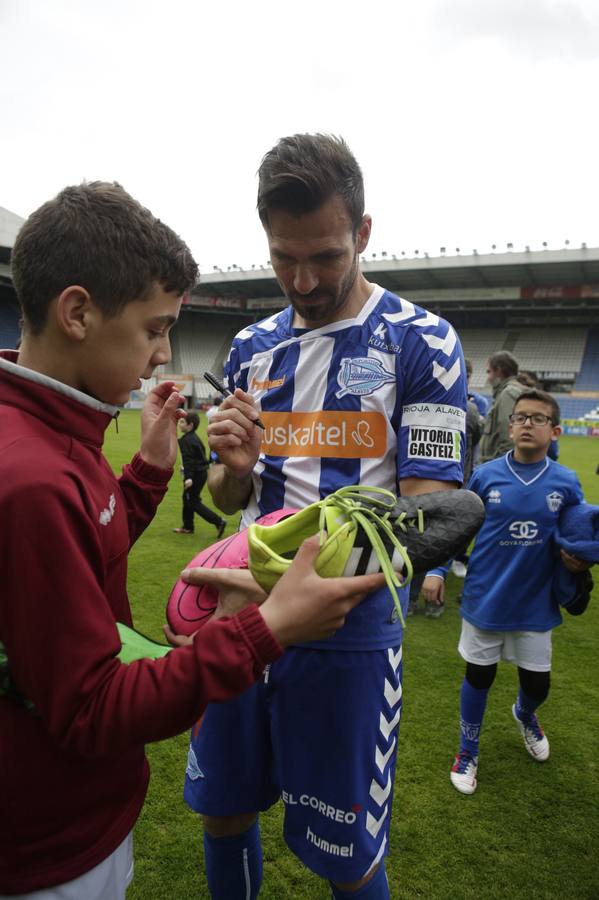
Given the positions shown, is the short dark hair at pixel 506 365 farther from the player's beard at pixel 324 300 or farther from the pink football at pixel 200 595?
the pink football at pixel 200 595

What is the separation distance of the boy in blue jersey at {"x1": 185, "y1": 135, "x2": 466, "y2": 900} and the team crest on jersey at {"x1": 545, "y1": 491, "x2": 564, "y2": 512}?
154cm

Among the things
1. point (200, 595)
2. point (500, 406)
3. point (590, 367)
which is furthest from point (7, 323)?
point (200, 595)

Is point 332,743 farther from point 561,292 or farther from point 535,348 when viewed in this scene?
point 535,348

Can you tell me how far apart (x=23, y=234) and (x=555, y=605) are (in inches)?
110

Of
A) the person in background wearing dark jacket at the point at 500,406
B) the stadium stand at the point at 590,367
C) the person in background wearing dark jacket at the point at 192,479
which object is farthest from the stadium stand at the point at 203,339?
the person in background wearing dark jacket at the point at 500,406

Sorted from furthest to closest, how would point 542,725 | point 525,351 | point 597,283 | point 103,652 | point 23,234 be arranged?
point 525,351, point 597,283, point 542,725, point 23,234, point 103,652

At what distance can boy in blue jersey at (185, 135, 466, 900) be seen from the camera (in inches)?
58.4

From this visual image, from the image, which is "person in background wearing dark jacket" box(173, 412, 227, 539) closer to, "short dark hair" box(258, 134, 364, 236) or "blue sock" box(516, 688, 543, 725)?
"blue sock" box(516, 688, 543, 725)

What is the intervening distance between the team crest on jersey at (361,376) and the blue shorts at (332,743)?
2.40ft

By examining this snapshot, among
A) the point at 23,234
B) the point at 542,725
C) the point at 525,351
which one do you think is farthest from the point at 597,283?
the point at 23,234

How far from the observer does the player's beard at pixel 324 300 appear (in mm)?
1599

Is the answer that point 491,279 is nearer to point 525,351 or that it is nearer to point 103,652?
point 525,351

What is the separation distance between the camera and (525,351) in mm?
36719

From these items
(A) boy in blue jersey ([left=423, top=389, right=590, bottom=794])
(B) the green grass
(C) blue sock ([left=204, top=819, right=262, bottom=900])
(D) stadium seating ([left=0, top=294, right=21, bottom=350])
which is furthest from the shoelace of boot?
(D) stadium seating ([left=0, top=294, right=21, bottom=350])
